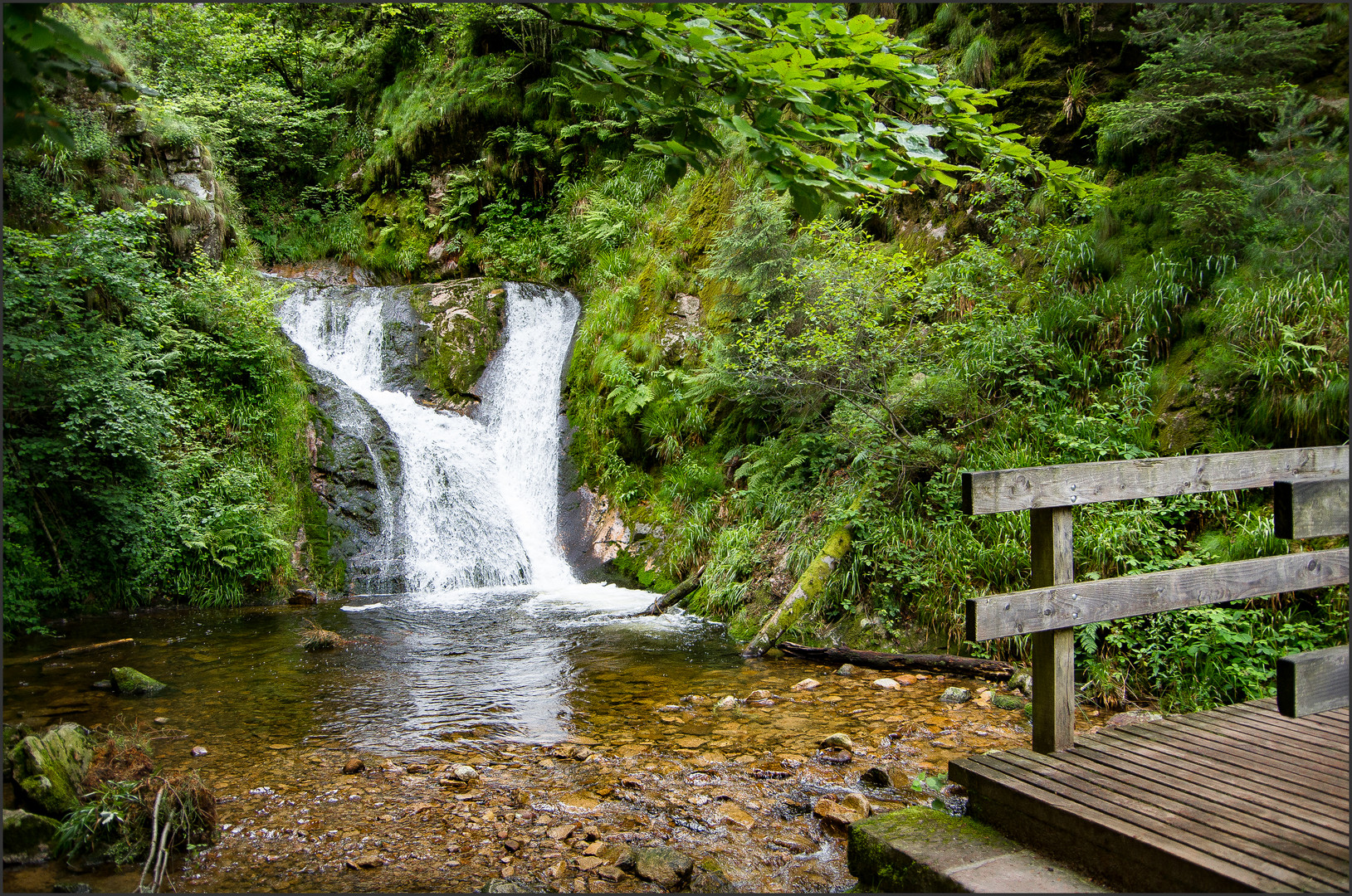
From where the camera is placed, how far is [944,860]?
2812mm

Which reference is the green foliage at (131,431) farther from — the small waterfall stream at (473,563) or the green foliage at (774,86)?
the green foliage at (774,86)

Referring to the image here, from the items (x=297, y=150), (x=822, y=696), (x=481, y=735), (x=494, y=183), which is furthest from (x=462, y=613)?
(x=297, y=150)

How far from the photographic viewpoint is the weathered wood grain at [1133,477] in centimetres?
302

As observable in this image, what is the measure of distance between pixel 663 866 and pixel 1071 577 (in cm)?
217

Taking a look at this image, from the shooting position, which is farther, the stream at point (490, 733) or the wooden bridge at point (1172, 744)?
the stream at point (490, 733)

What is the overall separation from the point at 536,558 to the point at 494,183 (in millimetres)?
11009

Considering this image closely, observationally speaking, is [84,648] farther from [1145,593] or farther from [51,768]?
[1145,593]

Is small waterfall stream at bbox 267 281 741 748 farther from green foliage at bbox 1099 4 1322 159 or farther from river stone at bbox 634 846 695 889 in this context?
green foliage at bbox 1099 4 1322 159

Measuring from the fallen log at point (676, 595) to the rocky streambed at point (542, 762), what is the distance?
4.74ft

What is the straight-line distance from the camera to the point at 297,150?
2003 cm

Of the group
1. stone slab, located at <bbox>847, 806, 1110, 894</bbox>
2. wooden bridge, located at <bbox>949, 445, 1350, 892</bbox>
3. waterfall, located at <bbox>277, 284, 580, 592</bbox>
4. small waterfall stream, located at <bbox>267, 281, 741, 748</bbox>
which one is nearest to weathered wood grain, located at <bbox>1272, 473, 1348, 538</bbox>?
wooden bridge, located at <bbox>949, 445, 1350, 892</bbox>

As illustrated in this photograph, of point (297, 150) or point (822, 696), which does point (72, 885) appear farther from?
point (297, 150)

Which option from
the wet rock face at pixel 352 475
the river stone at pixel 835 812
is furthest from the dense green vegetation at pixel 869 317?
the river stone at pixel 835 812

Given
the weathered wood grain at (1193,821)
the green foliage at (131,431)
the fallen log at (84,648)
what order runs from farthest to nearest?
1. the green foliage at (131,431)
2. the fallen log at (84,648)
3. the weathered wood grain at (1193,821)
